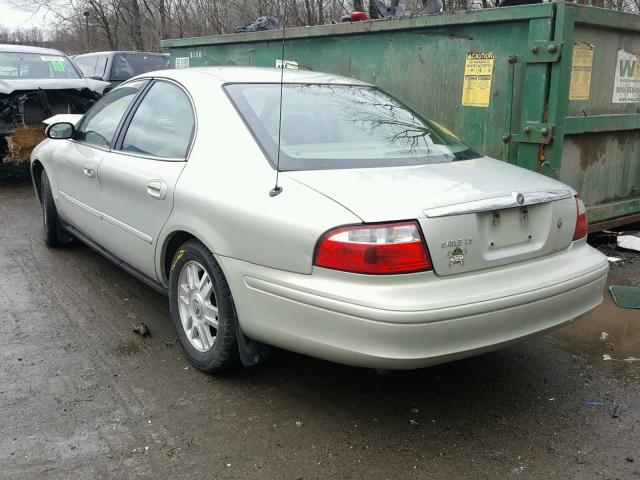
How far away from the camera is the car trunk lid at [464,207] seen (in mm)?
2629

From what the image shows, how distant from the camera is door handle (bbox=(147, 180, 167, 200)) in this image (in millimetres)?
3492

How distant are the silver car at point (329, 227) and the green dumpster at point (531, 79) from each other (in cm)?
128

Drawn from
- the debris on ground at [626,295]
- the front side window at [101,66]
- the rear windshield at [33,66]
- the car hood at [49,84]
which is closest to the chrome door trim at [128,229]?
the debris on ground at [626,295]

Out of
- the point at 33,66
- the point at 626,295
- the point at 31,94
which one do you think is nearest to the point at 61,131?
the point at 626,295

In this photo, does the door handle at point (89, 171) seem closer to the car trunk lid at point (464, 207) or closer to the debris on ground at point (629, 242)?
the car trunk lid at point (464, 207)

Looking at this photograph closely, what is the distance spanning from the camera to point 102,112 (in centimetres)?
471

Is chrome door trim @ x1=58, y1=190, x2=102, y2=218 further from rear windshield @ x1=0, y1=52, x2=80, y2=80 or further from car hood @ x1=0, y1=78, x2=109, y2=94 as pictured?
rear windshield @ x1=0, y1=52, x2=80, y2=80

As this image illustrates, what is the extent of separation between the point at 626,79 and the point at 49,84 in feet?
23.9

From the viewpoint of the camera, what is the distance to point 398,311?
8.21ft

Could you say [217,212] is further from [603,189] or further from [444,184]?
[603,189]

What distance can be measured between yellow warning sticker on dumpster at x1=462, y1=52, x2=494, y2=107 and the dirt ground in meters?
1.97

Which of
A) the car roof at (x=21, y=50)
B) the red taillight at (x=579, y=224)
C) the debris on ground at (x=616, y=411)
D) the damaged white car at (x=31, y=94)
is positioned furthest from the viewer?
the car roof at (x=21, y=50)

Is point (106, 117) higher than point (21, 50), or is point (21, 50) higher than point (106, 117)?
point (21, 50)

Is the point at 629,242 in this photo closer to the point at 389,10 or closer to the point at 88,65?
the point at 389,10
